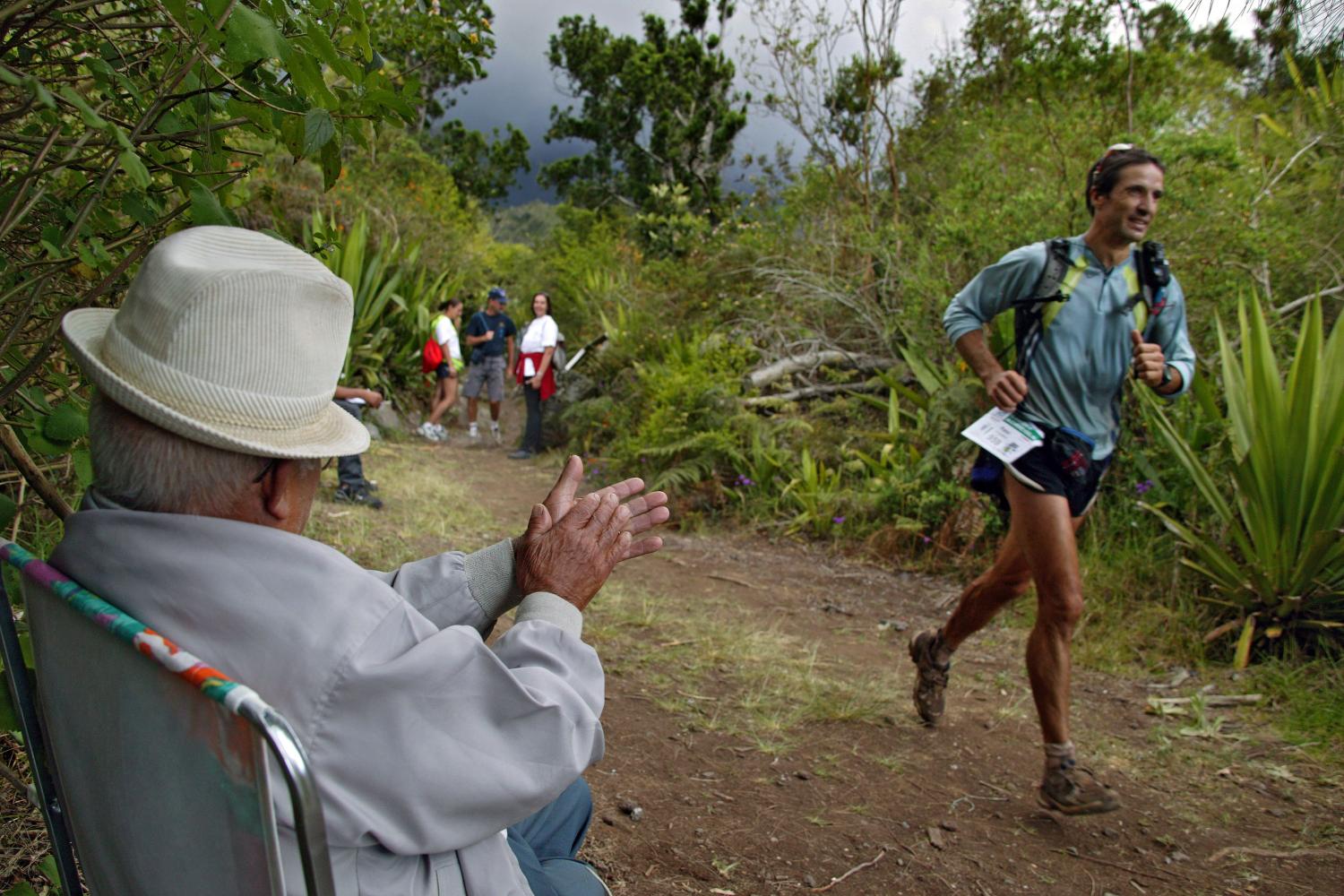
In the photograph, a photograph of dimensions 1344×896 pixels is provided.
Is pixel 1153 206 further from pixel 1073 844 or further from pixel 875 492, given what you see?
pixel 875 492

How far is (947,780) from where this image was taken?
11.7 feet

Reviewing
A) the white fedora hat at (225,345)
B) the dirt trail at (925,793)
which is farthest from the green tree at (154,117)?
the dirt trail at (925,793)

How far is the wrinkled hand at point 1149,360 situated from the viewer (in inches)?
128

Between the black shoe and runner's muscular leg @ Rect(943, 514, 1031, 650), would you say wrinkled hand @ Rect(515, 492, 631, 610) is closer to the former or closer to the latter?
runner's muscular leg @ Rect(943, 514, 1031, 650)

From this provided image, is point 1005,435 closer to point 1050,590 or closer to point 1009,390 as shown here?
point 1009,390

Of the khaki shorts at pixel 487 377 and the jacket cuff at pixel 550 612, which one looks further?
the khaki shorts at pixel 487 377

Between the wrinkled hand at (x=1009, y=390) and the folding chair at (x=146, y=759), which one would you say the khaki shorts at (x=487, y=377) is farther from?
the folding chair at (x=146, y=759)

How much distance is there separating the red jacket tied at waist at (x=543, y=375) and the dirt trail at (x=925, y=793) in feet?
21.4

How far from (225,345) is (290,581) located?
0.30 metres

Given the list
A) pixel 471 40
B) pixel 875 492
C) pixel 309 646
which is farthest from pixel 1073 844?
pixel 875 492

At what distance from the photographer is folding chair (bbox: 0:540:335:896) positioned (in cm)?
94

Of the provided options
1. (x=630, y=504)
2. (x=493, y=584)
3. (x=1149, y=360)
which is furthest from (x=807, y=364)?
(x=493, y=584)

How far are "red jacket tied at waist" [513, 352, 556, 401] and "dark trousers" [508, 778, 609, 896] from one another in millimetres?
9476

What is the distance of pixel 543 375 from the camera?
11219 mm
